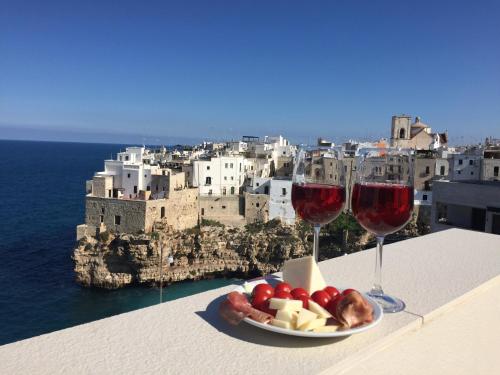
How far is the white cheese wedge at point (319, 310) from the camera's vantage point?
1.17m

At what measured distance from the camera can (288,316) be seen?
1.12 metres

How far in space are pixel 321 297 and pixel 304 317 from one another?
0.18m

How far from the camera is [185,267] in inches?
1013

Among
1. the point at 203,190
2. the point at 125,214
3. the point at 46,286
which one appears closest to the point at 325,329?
the point at 46,286

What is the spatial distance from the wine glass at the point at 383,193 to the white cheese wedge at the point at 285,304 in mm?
354

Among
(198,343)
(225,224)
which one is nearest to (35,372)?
(198,343)

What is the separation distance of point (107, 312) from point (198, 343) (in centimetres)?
2228

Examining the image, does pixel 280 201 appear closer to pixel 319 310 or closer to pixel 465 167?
pixel 465 167

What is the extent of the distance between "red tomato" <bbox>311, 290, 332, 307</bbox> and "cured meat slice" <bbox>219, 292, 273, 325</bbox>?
19cm

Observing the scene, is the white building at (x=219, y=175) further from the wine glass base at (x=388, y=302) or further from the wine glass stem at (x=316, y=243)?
the wine glass base at (x=388, y=302)

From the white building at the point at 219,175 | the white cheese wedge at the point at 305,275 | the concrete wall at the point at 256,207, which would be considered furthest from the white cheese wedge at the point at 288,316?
the white building at the point at 219,175

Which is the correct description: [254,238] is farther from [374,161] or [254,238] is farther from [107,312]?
[374,161]

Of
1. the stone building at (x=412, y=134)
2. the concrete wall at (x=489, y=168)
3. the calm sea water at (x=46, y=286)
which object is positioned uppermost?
the stone building at (x=412, y=134)

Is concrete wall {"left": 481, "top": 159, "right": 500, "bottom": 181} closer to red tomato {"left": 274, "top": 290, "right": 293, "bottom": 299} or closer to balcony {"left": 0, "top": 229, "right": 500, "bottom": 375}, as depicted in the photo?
balcony {"left": 0, "top": 229, "right": 500, "bottom": 375}
